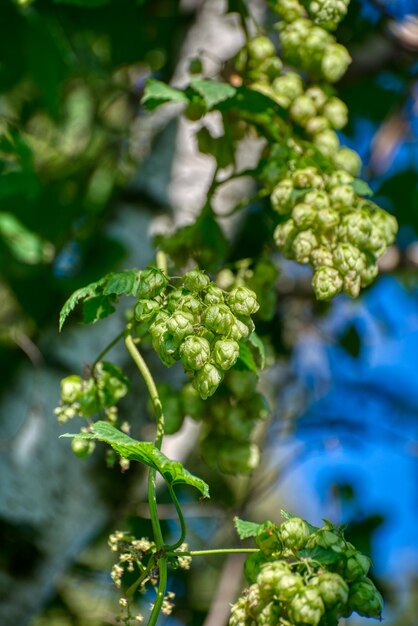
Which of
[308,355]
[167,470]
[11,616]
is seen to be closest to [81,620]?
[11,616]

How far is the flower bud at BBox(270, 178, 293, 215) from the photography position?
147 cm

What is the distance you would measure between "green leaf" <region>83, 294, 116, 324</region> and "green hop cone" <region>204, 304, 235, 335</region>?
29 cm

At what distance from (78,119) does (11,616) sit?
229 centimetres

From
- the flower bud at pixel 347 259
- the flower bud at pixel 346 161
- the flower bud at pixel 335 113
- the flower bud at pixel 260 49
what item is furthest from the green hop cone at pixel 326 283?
the flower bud at pixel 260 49

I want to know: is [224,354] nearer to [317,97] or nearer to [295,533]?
[295,533]

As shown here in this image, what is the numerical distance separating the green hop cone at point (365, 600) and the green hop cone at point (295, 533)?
9 cm

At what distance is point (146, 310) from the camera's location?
1.23 metres

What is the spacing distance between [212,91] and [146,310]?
53cm

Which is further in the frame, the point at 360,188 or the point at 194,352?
the point at 360,188

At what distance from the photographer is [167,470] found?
123 cm

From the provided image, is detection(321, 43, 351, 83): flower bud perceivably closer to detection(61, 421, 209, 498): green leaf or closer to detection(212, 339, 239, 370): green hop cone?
detection(212, 339, 239, 370): green hop cone

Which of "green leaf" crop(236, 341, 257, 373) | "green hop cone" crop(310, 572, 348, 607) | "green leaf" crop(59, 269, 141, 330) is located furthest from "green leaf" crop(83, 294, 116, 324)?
"green hop cone" crop(310, 572, 348, 607)

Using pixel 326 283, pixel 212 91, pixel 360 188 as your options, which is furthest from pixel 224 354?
pixel 212 91

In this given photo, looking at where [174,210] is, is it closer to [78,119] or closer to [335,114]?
[335,114]
